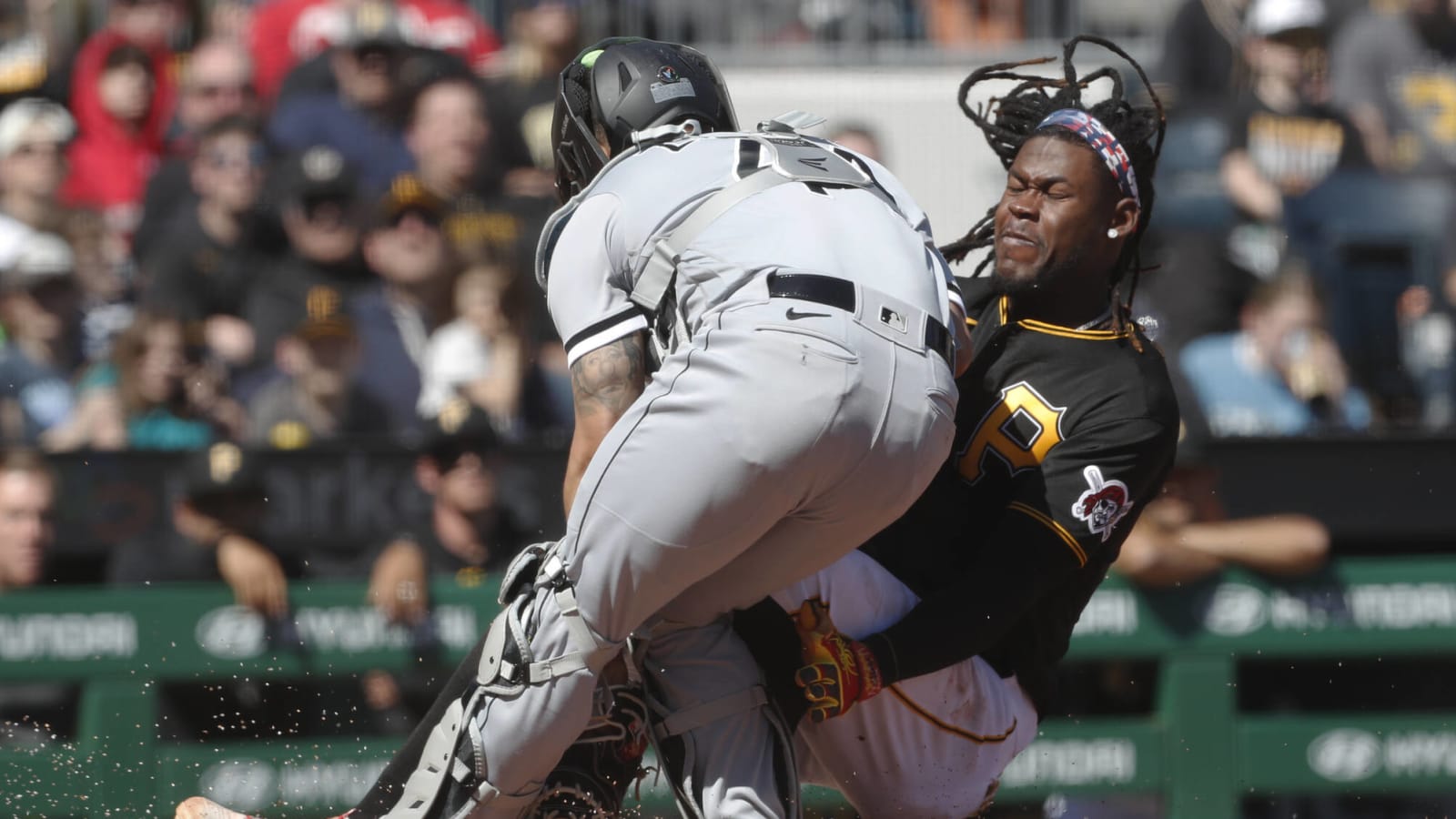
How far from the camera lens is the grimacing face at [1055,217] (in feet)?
13.2

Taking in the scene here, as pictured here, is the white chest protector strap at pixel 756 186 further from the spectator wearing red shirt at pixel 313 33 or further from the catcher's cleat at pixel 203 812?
the spectator wearing red shirt at pixel 313 33

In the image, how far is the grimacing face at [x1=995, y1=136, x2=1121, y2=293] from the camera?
13.2ft

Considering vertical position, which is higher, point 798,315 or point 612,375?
point 798,315

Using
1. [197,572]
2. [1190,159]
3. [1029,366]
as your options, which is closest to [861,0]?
[1190,159]

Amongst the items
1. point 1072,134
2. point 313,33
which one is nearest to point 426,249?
point 313,33

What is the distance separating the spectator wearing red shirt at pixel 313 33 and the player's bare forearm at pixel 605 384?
4.80 meters

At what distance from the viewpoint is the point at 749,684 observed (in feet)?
12.0

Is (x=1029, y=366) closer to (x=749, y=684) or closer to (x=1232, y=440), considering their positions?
(x=749, y=684)

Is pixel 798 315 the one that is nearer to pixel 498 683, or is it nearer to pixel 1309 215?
pixel 498 683

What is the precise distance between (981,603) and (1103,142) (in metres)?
1.05

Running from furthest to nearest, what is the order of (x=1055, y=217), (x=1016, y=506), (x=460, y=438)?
(x=460, y=438) → (x=1055, y=217) → (x=1016, y=506)

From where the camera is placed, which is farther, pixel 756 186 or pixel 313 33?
pixel 313 33

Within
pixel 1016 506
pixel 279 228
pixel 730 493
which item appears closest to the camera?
pixel 730 493

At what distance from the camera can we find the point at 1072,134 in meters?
4.07
